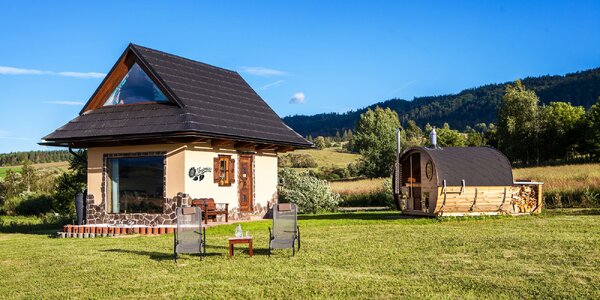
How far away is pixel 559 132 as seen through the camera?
183ft

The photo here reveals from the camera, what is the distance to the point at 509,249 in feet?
37.2

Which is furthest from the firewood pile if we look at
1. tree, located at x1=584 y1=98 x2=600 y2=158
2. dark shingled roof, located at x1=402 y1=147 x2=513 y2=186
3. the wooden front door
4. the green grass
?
tree, located at x1=584 y1=98 x2=600 y2=158

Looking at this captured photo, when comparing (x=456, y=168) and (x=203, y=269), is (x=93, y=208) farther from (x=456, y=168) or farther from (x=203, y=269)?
(x=456, y=168)

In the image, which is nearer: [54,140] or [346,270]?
[346,270]

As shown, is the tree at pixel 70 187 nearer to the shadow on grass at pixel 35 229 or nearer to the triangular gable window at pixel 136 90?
the shadow on grass at pixel 35 229

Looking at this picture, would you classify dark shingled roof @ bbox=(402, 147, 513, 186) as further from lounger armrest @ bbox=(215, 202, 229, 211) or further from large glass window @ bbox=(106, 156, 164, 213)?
large glass window @ bbox=(106, 156, 164, 213)

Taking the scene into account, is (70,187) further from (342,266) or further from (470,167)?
(342,266)

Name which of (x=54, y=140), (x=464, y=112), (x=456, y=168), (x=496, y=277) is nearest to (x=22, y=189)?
(x=54, y=140)

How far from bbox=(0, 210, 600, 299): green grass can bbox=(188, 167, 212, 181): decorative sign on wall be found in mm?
3026

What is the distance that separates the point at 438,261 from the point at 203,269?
159 inches

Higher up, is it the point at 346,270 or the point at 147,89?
the point at 147,89

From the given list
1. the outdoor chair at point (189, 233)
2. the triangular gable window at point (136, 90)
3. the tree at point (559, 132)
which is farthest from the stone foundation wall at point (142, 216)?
the tree at point (559, 132)

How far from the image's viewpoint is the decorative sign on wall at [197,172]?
18.3 meters

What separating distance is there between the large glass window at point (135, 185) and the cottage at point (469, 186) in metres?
8.47
